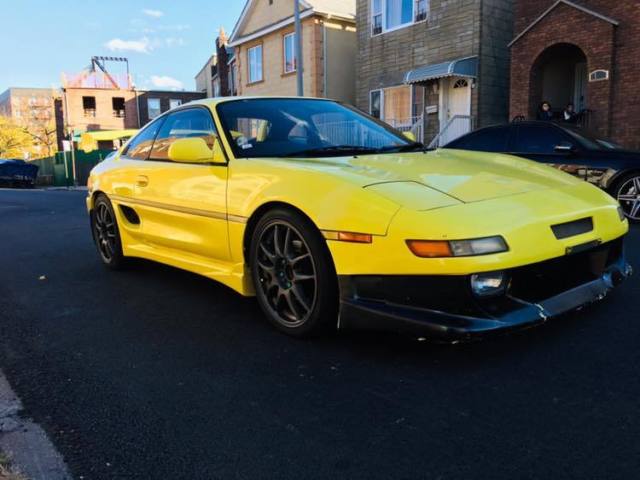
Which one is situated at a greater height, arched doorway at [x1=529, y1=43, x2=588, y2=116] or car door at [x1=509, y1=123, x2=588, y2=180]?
arched doorway at [x1=529, y1=43, x2=588, y2=116]

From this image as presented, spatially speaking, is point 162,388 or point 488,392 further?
point 162,388

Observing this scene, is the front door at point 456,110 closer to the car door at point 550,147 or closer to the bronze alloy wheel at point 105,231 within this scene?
the car door at point 550,147

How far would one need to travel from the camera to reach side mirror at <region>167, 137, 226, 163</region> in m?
3.88

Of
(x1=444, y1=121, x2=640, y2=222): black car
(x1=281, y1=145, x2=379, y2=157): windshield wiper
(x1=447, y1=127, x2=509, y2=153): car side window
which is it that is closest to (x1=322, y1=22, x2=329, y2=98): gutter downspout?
(x1=447, y1=127, x2=509, y2=153): car side window

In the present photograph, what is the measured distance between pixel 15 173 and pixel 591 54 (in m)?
27.1

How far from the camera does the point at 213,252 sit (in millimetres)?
3938

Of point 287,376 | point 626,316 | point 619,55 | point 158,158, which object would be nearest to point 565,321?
point 626,316

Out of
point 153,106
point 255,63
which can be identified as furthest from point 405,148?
point 153,106

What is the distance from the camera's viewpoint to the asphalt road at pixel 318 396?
212 centimetres

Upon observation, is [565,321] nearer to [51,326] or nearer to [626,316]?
[626,316]

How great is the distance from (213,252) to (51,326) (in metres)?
1.19

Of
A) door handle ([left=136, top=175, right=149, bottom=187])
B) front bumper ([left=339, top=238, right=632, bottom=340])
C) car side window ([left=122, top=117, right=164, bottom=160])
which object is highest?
car side window ([left=122, top=117, right=164, bottom=160])

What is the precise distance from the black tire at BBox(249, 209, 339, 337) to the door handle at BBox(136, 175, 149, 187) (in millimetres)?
1539

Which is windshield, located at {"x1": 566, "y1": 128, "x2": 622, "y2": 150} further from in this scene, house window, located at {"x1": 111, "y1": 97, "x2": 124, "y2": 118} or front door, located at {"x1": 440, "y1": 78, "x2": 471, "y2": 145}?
house window, located at {"x1": 111, "y1": 97, "x2": 124, "y2": 118}
